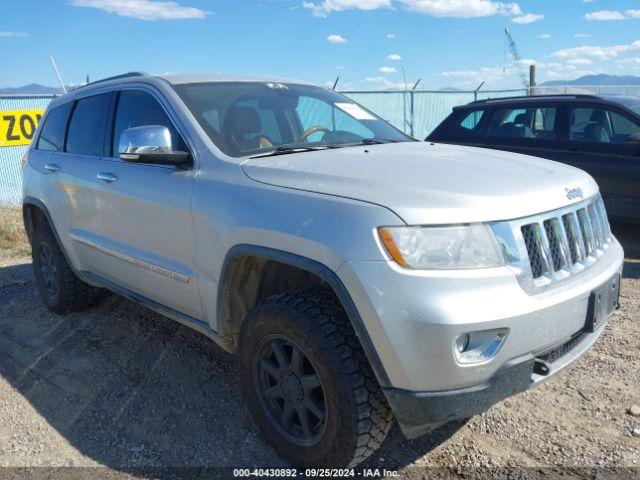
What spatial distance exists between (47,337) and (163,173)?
6.67 ft

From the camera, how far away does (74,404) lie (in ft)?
11.3

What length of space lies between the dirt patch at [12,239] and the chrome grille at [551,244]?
667 cm

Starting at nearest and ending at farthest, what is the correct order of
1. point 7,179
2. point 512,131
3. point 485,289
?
point 485,289, point 512,131, point 7,179

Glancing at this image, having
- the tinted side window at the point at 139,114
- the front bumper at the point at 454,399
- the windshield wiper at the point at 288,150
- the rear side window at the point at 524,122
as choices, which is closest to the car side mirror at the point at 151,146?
the tinted side window at the point at 139,114

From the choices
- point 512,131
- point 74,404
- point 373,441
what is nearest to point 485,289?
point 373,441

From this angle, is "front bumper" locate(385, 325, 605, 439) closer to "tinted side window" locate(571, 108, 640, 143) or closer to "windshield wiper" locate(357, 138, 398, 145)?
"windshield wiper" locate(357, 138, 398, 145)

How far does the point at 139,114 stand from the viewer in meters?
3.68

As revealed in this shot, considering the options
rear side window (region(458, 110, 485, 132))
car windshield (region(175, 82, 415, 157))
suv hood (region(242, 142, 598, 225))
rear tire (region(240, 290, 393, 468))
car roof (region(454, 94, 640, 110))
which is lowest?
rear tire (region(240, 290, 393, 468))

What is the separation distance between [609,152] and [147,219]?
5.28 meters

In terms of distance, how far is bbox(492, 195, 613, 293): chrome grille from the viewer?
2273mm

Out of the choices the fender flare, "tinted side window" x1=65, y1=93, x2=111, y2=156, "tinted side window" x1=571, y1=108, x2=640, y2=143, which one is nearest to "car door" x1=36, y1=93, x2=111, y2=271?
"tinted side window" x1=65, y1=93, x2=111, y2=156

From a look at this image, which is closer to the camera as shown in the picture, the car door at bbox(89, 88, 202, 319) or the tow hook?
the tow hook

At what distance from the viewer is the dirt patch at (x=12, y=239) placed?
7.41 meters

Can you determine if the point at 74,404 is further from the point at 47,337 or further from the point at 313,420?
the point at 313,420
